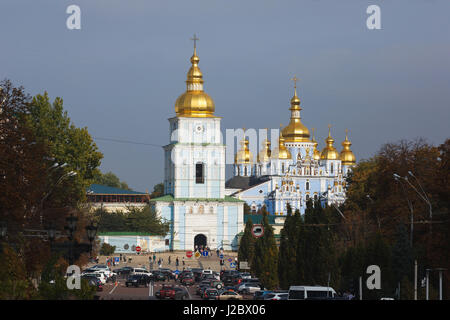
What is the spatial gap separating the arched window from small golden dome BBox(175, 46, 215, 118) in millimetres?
5958

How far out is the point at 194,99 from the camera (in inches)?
5079

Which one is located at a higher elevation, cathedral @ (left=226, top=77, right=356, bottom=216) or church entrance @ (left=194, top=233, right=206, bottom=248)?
cathedral @ (left=226, top=77, right=356, bottom=216)

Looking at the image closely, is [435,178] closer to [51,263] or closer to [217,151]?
[51,263]

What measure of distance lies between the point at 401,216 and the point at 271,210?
118947mm

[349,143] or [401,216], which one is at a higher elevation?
[349,143]

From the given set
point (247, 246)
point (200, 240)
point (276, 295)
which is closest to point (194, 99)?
point (200, 240)

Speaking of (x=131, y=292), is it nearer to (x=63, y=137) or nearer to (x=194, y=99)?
(x=63, y=137)

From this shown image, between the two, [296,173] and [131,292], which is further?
[296,173]

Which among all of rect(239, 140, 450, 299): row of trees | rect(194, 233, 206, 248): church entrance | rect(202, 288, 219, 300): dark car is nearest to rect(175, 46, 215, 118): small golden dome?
rect(194, 233, 206, 248): church entrance

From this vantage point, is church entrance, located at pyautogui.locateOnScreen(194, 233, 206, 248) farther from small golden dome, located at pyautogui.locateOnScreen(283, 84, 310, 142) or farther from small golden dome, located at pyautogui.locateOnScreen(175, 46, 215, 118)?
small golden dome, located at pyautogui.locateOnScreen(283, 84, 310, 142)

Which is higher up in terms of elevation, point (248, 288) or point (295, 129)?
point (295, 129)

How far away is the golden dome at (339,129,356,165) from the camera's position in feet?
645
